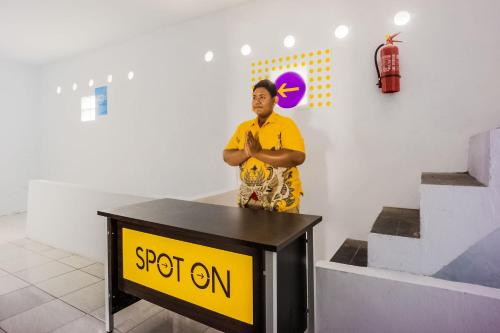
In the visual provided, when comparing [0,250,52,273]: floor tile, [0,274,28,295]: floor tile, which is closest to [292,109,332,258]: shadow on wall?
[0,274,28,295]: floor tile

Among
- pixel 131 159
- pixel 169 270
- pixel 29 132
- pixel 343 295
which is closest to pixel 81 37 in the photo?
pixel 131 159

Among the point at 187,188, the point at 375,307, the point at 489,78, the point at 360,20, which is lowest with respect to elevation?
the point at 375,307

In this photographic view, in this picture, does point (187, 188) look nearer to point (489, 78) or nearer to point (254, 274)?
point (254, 274)

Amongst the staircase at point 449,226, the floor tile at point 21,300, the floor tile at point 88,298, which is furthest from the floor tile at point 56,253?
the staircase at point 449,226

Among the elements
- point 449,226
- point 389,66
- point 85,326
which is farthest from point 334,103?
point 85,326

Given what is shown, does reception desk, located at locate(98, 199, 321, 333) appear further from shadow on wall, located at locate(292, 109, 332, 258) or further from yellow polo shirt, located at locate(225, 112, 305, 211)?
shadow on wall, located at locate(292, 109, 332, 258)

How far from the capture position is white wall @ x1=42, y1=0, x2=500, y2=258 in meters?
2.47

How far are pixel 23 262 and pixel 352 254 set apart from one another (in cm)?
330

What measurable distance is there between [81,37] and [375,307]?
501 centimetres

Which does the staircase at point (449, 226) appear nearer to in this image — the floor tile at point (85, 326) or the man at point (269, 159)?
the man at point (269, 159)

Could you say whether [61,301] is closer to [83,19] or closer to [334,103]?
[334,103]

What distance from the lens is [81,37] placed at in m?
4.47

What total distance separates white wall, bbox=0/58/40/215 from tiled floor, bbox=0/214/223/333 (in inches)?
112

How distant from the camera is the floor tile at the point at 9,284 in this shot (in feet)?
8.36
